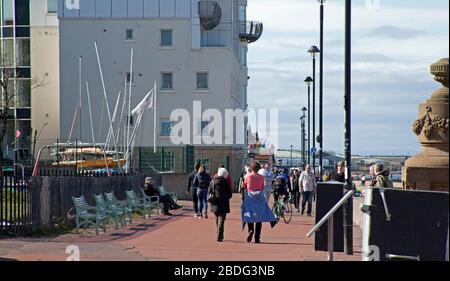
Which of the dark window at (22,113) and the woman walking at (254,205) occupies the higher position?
the dark window at (22,113)

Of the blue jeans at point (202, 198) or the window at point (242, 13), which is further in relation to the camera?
the window at point (242, 13)

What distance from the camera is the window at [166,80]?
6275cm

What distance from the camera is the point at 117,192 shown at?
3097cm

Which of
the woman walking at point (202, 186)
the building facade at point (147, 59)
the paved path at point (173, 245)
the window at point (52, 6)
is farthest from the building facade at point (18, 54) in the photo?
the paved path at point (173, 245)

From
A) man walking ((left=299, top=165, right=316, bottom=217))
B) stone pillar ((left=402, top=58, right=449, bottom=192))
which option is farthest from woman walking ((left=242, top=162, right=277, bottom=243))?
man walking ((left=299, top=165, right=316, bottom=217))

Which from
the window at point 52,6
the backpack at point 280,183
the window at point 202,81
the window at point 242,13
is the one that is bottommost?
the backpack at point 280,183

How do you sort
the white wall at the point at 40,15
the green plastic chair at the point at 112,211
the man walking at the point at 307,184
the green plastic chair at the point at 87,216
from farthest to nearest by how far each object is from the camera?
the white wall at the point at 40,15 < the man walking at the point at 307,184 < the green plastic chair at the point at 112,211 < the green plastic chair at the point at 87,216

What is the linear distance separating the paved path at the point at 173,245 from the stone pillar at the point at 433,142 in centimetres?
313

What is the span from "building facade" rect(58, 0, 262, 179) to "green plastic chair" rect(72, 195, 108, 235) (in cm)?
3932

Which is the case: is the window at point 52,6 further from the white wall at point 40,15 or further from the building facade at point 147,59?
the building facade at point 147,59

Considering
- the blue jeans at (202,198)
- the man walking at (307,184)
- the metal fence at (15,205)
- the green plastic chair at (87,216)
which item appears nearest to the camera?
the metal fence at (15,205)

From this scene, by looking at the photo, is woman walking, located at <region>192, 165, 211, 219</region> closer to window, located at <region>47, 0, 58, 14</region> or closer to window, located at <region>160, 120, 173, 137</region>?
window, located at <region>160, 120, 173, 137</region>

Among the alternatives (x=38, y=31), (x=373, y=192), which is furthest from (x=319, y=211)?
(x=38, y=31)

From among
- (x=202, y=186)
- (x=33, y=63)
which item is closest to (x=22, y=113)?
(x=33, y=63)
